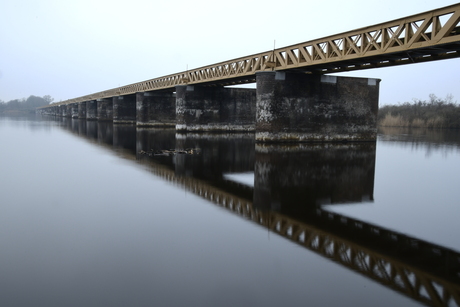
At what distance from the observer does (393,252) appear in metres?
5.00

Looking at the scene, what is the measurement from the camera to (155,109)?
4162 cm

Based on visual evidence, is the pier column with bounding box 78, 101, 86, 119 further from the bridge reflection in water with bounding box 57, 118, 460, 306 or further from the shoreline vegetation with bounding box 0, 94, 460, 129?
the bridge reflection in water with bounding box 57, 118, 460, 306

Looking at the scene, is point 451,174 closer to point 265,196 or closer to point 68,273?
point 265,196

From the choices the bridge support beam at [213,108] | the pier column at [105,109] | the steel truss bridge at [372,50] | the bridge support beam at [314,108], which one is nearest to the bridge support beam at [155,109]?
the bridge support beam at [213,108]

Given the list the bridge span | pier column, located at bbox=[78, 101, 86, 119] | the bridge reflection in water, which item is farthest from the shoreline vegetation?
pier column, located at bbox=[78, 101, 86, 119]

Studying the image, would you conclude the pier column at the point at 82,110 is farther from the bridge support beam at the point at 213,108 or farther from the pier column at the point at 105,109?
the bridge support beam at the point at 213,108

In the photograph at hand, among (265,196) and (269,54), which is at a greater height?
(269,54)

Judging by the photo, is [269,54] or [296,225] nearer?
[296,225]

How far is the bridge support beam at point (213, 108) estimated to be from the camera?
3080cm

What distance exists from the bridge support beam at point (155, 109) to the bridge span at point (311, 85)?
17.8ft

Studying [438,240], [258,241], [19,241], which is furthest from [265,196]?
[19,241]

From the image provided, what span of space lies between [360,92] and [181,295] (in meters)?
21.0

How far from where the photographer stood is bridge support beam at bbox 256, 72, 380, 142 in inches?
786

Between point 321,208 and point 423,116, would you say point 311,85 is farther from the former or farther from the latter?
point 423,116
